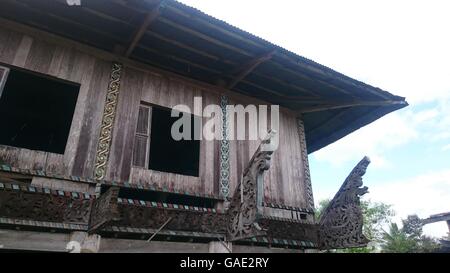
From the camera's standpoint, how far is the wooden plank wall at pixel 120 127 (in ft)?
21.0

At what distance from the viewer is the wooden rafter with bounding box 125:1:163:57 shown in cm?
646

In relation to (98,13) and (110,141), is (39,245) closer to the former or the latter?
(110,141)

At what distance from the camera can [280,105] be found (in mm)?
9664

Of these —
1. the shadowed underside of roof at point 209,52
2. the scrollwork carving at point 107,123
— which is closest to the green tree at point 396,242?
the shadowed underside of roof at point 209,52

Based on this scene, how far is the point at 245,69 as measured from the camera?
8297mm

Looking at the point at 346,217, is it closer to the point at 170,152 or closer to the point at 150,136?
the point at 150,136

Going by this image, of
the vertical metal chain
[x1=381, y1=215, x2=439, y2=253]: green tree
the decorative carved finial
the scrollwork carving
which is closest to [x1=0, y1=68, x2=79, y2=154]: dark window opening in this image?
the scrollwork carving

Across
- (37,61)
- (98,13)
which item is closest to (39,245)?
(37,61)

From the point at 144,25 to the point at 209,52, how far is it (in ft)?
5.73

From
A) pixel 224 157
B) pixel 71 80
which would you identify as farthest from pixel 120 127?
pixel 224 157

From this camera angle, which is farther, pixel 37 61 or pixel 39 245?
pixel 37 61

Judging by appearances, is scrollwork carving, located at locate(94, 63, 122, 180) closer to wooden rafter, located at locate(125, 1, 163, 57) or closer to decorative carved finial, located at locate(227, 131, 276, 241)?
wooden rafter, located at locate(125, 1, 163, 57)

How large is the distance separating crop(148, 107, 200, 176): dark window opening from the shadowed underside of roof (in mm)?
2705

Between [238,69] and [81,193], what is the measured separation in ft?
15.3
